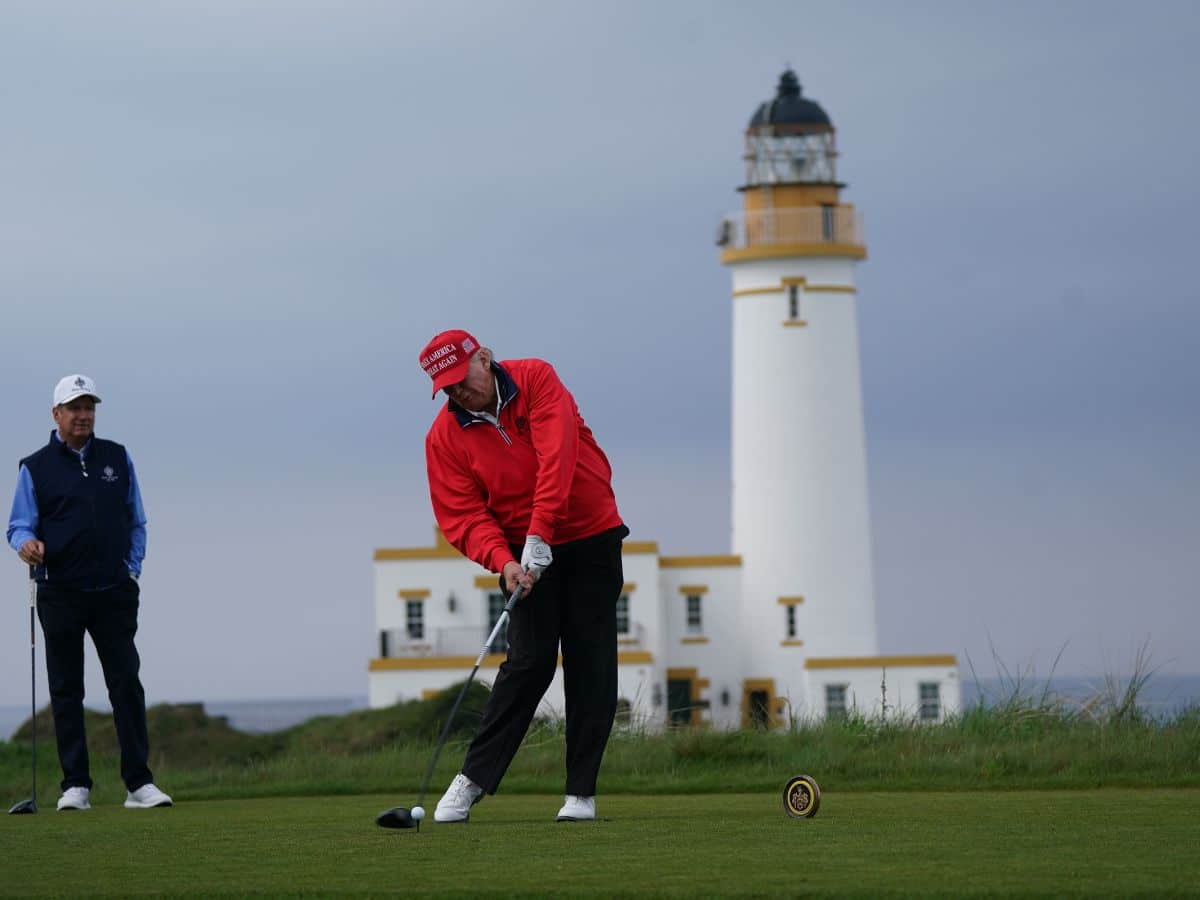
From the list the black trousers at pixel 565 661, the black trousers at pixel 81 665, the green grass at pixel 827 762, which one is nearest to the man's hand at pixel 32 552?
the black trousers at pixel 81 665

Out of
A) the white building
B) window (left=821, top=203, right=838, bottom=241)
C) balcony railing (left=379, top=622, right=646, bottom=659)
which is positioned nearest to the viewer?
the white building

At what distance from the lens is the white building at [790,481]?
4616cm

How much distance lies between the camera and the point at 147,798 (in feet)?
34.2

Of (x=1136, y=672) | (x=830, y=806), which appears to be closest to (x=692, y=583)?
(x=1136, y=672)

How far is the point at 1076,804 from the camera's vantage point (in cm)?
866

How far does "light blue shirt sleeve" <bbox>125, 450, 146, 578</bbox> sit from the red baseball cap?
2.97 m

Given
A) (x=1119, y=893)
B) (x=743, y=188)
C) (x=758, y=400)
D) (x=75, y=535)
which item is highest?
(x=743, y=188)

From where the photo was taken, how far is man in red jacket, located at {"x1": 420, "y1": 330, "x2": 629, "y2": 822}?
8.34 metres

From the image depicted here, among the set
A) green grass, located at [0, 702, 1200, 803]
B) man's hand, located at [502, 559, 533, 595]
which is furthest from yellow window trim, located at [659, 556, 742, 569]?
man's hand, located at [502, 559, 533, 595]

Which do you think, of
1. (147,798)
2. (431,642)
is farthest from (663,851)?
(431,642)

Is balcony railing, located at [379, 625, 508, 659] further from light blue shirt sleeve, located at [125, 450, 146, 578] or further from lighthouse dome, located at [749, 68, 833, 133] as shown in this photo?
light blue shirt sleeve, located at [125, 450, 146, 578]

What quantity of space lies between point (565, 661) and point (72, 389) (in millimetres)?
3150

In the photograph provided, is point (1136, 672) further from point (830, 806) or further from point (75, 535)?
point (75, 535)

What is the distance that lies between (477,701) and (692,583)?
32753 millimetres
